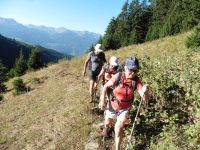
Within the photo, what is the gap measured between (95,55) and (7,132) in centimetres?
477

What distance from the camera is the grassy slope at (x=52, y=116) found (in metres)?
11.0

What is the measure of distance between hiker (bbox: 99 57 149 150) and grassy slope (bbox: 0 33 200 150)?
2662mm

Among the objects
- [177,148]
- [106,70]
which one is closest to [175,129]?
[177,148]

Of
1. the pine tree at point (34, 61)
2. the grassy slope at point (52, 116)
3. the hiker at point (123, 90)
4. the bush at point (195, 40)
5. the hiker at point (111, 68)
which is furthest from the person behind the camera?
the pine tree at point (34, 61)

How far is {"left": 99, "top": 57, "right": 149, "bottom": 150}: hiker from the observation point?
281 inches

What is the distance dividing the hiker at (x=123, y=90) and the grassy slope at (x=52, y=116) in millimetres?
2662

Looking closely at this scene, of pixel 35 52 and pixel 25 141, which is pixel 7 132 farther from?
pixel 35 52

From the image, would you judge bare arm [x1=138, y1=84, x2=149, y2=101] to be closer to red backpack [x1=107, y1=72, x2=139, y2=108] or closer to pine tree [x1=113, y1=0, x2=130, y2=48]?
red backpack [x1=107, y1=72, x2=139, y2=108]

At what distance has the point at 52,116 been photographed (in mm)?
13641

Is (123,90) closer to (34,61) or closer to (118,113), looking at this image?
(118,113)

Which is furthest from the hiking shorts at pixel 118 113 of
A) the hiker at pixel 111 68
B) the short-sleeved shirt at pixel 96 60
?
the short-sleeved shirt at pixel 96 60

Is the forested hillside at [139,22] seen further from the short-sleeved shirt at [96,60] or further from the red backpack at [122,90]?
the red backpack at [122,90]


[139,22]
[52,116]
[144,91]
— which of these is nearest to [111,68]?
[144,91]

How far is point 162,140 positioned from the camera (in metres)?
7.98
